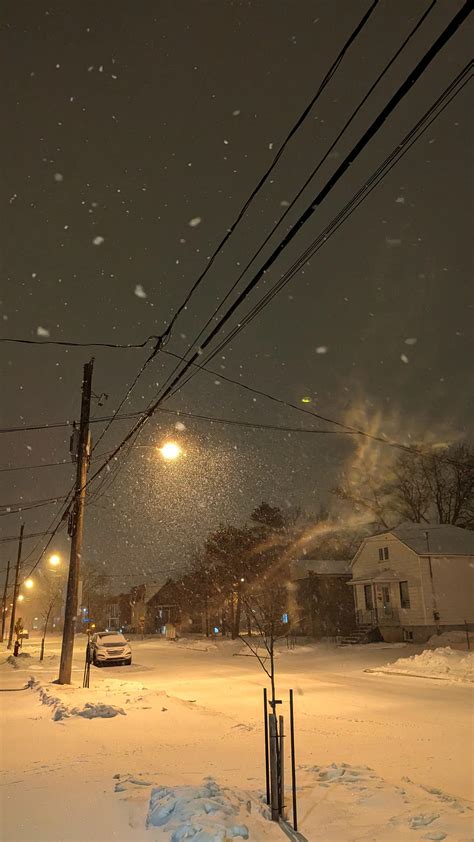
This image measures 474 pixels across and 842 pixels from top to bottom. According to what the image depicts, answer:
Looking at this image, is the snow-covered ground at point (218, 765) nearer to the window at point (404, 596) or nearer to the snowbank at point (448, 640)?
the snowbank at point (448, 640)

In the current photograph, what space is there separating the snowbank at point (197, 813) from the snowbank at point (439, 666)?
16.5 meters

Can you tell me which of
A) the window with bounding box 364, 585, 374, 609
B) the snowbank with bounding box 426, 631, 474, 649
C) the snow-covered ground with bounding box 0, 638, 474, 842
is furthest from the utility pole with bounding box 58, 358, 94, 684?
the window with bounding box 364, 585, 374, 609

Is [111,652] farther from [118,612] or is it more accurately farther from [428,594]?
[118,612]

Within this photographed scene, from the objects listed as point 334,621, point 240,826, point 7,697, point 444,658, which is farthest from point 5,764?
point 334,621

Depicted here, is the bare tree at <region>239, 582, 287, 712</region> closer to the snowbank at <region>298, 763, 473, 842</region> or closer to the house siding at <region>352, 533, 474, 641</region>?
the snowbank at <region>298, 763, 473, 842</region>

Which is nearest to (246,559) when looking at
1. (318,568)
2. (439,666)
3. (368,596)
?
(318,568)

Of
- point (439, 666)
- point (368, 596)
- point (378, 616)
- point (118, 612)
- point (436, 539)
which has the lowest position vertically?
point (439, 666)

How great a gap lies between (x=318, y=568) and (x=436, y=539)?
13548mm

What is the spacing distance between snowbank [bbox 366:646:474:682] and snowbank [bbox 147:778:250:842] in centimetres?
1655

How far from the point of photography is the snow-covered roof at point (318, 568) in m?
49.7

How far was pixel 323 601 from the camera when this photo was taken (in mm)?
48938

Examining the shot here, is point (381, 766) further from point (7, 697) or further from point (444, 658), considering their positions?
point (444, 658)

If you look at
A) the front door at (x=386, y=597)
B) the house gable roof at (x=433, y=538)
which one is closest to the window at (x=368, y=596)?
the front door at (x=386, y=597)

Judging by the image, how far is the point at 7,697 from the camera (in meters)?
15.4
